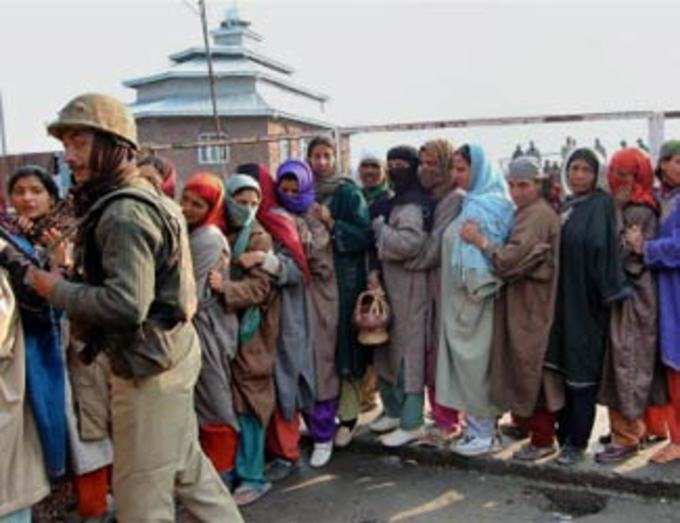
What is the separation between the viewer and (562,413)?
14.7 ft

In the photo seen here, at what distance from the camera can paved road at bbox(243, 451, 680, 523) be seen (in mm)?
4031

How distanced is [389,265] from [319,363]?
701mm

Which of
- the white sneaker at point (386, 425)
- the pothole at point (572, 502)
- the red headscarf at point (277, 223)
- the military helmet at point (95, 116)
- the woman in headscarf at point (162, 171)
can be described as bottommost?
the pothole at point (572, 502)

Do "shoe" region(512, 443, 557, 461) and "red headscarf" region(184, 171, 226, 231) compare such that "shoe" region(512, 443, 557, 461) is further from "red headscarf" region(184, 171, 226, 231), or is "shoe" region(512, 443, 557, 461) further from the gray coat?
"red headscarf" region(184, 171, 226, 231)

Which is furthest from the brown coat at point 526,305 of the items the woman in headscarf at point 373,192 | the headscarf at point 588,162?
the woman in headscarf at point 373,192

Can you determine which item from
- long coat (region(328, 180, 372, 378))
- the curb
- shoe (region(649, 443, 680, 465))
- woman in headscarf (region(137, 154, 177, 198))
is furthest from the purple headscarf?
shoe (region(649, 443, 680, 465))

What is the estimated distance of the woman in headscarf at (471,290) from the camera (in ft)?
14.3

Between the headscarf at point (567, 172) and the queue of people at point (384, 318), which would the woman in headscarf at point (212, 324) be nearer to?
the queue of people at point (384, 318)

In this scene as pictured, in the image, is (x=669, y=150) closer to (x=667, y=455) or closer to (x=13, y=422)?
(x=667, y=455)

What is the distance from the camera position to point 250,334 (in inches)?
169

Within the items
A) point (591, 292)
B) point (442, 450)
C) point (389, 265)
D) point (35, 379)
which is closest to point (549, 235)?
point (591, 292)

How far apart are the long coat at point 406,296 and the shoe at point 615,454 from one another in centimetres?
105

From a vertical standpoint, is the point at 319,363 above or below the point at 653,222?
below

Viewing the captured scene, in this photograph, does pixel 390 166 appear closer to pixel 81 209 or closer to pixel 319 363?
pixel 319 363
